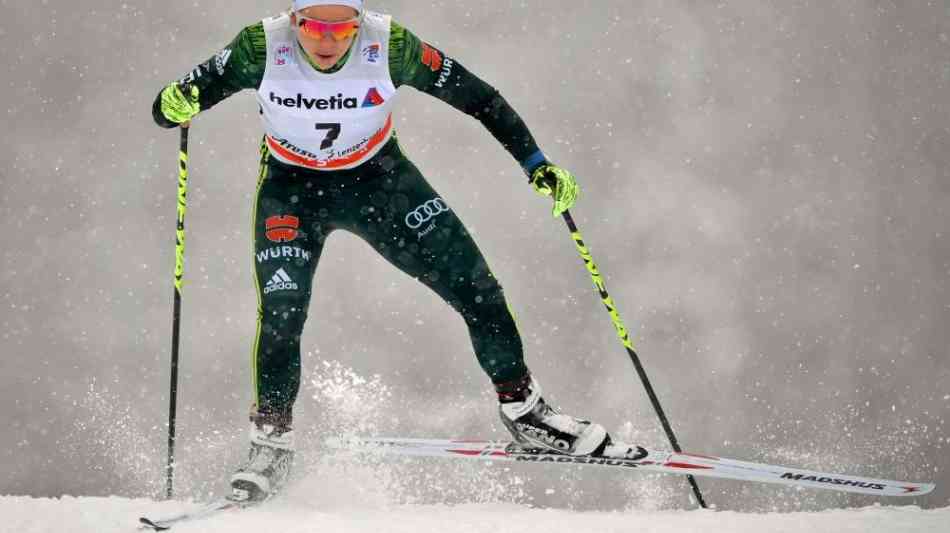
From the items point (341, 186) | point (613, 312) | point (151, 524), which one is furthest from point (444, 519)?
point (341, 186)

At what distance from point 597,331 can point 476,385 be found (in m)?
3.53

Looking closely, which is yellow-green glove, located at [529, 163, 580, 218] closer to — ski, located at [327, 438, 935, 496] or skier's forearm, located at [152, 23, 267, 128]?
ski, located at [327, 438, 935, 496]

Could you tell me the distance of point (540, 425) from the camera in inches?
213

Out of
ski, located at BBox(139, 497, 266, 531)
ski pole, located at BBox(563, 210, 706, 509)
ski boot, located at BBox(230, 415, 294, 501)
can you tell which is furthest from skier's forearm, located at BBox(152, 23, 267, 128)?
ski, located at BBox(139, 497, 266, 531)

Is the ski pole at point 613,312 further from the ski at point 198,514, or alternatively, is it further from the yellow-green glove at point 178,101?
the ski at point 198,514

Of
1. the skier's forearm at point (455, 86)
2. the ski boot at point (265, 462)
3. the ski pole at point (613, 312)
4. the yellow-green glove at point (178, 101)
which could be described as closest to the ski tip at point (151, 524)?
the ski boot at point (265, 462)

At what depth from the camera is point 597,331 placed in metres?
23.5

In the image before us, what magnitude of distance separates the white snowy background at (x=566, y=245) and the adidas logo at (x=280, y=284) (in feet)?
49.8

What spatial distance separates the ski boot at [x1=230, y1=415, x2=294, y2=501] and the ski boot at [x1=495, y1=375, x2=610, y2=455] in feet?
3.94

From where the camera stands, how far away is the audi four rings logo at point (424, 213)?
525 cm

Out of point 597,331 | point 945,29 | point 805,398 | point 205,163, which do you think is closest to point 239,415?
point 205,163

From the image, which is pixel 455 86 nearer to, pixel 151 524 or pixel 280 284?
pixel 280 284

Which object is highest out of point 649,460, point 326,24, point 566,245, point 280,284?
point 326,24

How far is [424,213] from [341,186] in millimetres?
506
